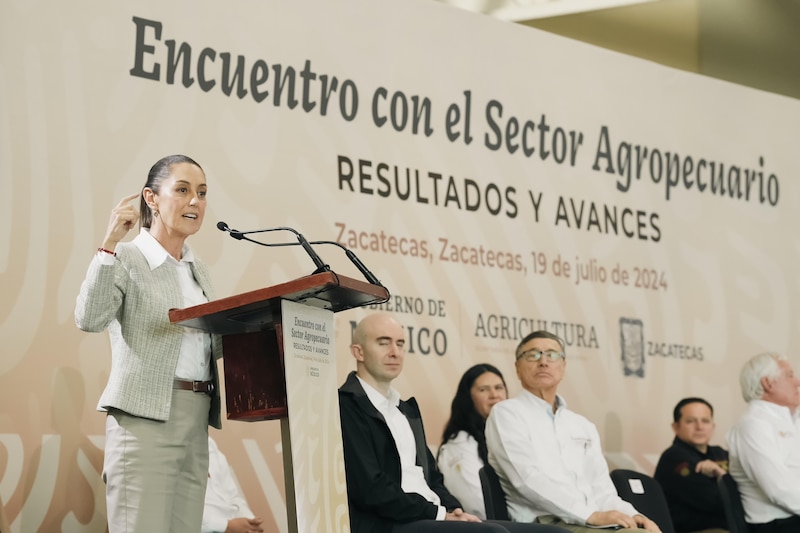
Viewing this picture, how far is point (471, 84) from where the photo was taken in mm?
6398

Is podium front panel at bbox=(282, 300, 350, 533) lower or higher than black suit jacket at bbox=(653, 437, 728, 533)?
higher

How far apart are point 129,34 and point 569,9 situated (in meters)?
3.06

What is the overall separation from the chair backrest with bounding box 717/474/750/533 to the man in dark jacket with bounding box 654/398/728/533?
66 cm

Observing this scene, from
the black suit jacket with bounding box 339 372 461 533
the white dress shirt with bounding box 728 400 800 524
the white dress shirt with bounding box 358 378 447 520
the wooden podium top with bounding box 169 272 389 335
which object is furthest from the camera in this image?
the white dress shirt with bounding box 728 400 800 524

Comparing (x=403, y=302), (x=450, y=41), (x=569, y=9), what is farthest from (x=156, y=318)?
(x=569, y=9)

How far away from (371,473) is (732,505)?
204cm

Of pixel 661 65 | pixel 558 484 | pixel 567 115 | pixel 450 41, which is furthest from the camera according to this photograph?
pixel 661 65

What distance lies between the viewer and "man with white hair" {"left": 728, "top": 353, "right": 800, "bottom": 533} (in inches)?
205

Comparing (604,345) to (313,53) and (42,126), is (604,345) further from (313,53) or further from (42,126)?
(42,126)

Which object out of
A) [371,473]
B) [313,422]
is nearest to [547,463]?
[371,473]

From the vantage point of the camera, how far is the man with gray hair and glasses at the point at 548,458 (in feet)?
14.6

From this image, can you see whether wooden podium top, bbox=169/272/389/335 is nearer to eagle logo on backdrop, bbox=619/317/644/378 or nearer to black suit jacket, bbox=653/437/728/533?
black suit jacket, bbox=653/437/728/533

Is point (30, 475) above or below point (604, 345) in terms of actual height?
below

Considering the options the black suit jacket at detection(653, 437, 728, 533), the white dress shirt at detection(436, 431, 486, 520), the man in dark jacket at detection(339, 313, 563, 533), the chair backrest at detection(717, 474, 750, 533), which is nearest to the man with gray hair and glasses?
the man in dark jacket at detection(339, 313, 563, 533)
